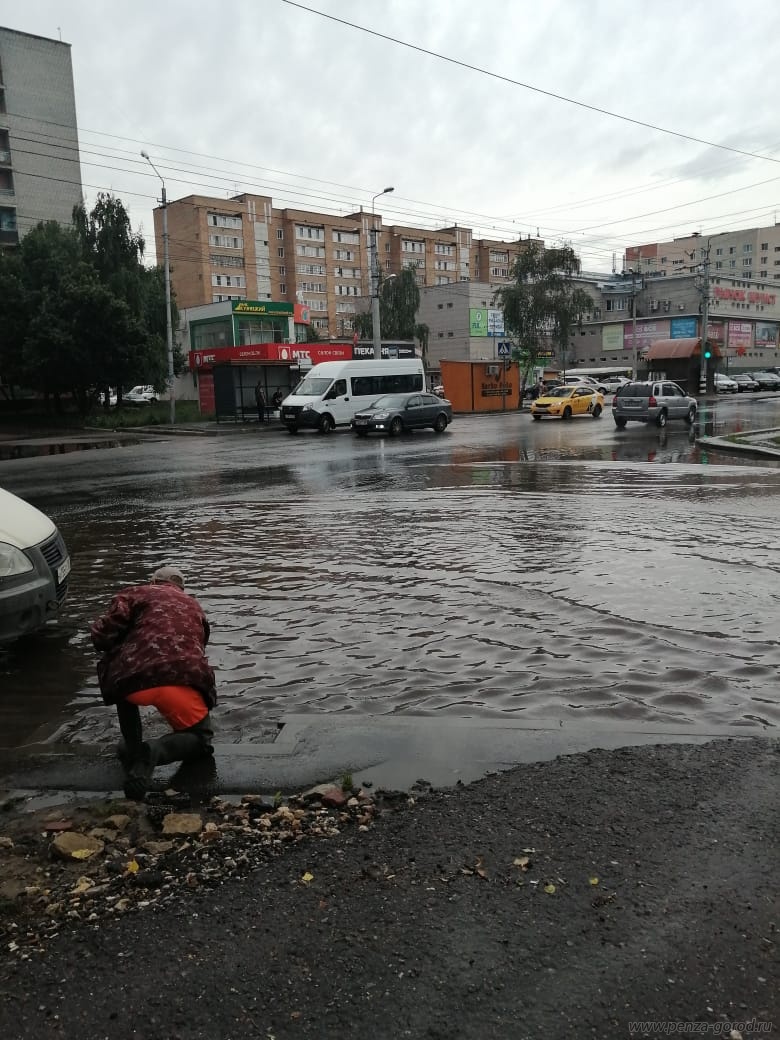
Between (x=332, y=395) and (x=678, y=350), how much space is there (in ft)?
111

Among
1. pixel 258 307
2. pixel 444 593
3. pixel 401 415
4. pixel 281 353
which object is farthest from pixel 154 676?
pixel 258 307

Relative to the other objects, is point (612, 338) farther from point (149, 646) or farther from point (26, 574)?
point (149, 646)

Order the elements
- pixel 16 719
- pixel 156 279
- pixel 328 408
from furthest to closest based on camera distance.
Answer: pixel 156 279 → pixel 328 408 → pixel 16 719

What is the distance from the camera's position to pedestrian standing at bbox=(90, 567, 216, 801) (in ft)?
13.1

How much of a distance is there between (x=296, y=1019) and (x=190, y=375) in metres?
68.3

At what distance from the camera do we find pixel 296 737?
4480 mm

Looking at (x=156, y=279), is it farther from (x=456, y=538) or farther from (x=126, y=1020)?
(x=126, y=1020)

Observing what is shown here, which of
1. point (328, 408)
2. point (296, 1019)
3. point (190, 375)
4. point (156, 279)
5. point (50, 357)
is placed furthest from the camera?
point (190, 375)

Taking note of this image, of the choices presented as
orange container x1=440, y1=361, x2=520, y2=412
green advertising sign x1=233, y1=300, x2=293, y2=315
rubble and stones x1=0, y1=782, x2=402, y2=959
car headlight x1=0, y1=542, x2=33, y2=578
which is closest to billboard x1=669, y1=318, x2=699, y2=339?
orange container x1=440, y1=361, x2=520, y2=412

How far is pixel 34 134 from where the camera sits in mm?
58094

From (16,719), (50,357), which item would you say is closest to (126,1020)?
(16,719)

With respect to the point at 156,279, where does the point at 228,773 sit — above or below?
below

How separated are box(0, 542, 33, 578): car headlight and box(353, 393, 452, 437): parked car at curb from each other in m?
23.7

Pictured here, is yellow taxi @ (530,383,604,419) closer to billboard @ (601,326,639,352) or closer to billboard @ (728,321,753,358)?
billboard @ (601,326,639,352)
